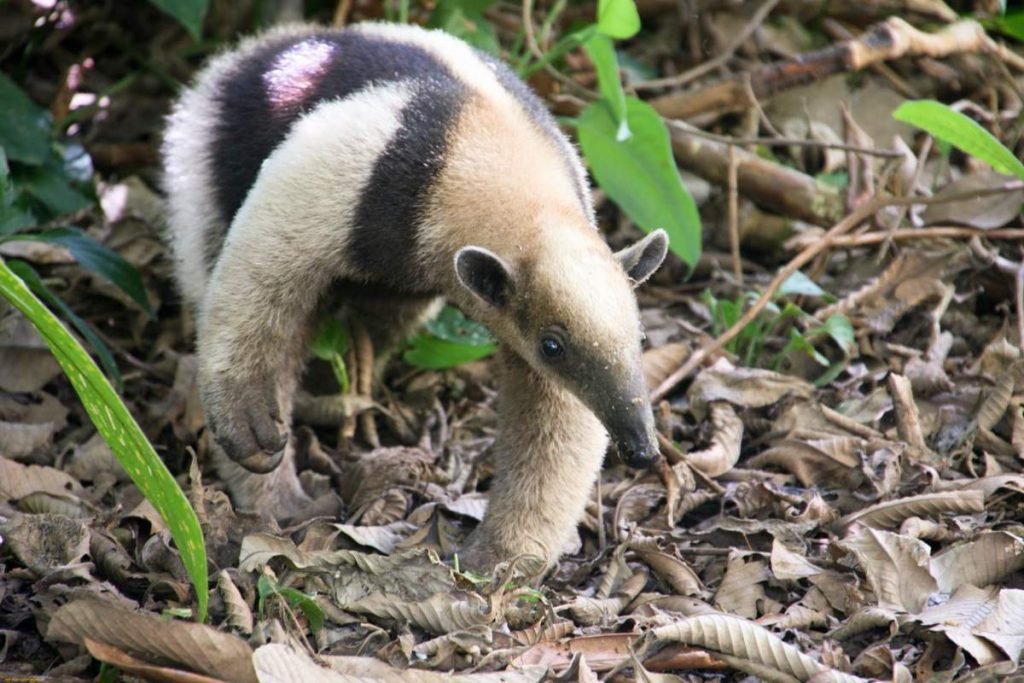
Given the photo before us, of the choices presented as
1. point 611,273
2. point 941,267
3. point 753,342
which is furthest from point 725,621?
point 941,267

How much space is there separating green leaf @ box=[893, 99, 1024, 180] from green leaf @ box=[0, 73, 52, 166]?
13.1 feet

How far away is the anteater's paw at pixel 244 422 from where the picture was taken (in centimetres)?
475

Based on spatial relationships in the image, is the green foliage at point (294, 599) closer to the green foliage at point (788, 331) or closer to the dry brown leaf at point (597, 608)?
the dry brown leaf at point (597, 608)

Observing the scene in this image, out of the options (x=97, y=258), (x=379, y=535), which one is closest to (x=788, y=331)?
(x=379, y=535)

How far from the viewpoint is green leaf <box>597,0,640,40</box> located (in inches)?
220

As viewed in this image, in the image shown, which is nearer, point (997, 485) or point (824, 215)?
point (997, 485)

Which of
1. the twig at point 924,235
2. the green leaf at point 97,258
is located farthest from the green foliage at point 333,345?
the twig at point 924,235

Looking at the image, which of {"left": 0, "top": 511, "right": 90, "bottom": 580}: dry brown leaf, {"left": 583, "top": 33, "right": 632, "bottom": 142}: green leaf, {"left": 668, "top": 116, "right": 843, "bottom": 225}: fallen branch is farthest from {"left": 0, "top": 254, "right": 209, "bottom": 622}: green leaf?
{"left": 668, "top": 116, "right": 843, "bottom": 225}: fallen branch

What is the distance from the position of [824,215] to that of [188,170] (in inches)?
129

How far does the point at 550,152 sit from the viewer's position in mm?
4664

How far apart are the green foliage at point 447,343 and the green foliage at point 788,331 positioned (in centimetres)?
114

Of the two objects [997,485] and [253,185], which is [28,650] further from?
[997,485]


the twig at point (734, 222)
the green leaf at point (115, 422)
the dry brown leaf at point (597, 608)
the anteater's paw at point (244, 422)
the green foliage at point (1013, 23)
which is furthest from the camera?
the green foliage at point (1013, 23)

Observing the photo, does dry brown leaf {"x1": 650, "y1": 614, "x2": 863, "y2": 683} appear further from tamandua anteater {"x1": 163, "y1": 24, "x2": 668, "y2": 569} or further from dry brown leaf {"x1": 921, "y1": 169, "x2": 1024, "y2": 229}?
dry brown leaf {"x1": 921, "y1": 169, "x2": 1024, "y2": 229}
